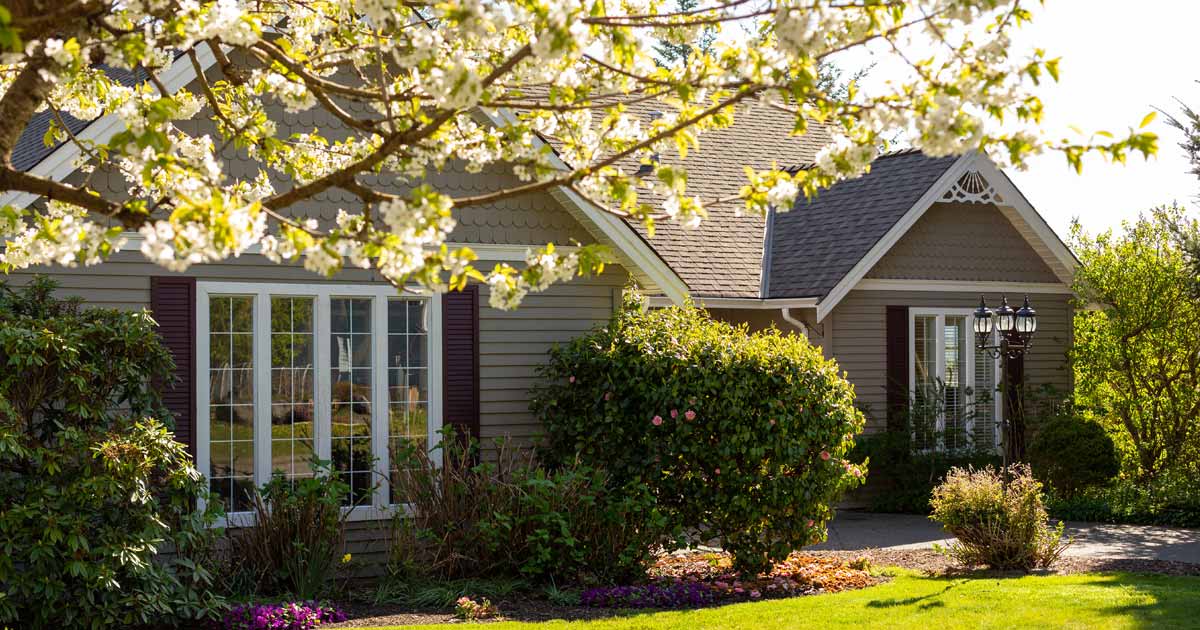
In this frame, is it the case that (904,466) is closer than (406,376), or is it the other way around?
(406,376)

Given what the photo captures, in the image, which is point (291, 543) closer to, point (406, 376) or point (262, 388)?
point (262, 388)

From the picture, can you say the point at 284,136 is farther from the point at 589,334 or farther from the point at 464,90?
the point at 464,90

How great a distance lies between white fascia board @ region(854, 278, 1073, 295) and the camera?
16.0m

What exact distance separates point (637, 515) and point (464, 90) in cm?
623

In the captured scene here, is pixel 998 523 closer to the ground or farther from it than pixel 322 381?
closer to the ground

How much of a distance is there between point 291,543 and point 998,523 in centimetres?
570

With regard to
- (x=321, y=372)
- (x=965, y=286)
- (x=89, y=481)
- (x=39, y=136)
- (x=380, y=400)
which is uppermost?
(x=39, y=136)

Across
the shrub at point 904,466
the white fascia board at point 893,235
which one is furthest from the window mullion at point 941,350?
the white fascia board at point 893,235

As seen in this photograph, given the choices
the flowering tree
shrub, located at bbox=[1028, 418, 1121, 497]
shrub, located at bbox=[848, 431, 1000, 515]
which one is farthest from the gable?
the flowering tree

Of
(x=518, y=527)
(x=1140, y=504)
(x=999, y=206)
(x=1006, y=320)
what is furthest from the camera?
(x=999, y=206)

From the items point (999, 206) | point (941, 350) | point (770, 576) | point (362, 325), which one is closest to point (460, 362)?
point (362, 325)

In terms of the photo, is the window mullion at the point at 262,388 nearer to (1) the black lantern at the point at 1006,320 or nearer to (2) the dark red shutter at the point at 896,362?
(1) the black lantern at the point at 1006,320

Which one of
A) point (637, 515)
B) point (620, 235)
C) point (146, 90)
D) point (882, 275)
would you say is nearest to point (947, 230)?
point (882, 275)

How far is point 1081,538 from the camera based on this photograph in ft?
43.7
